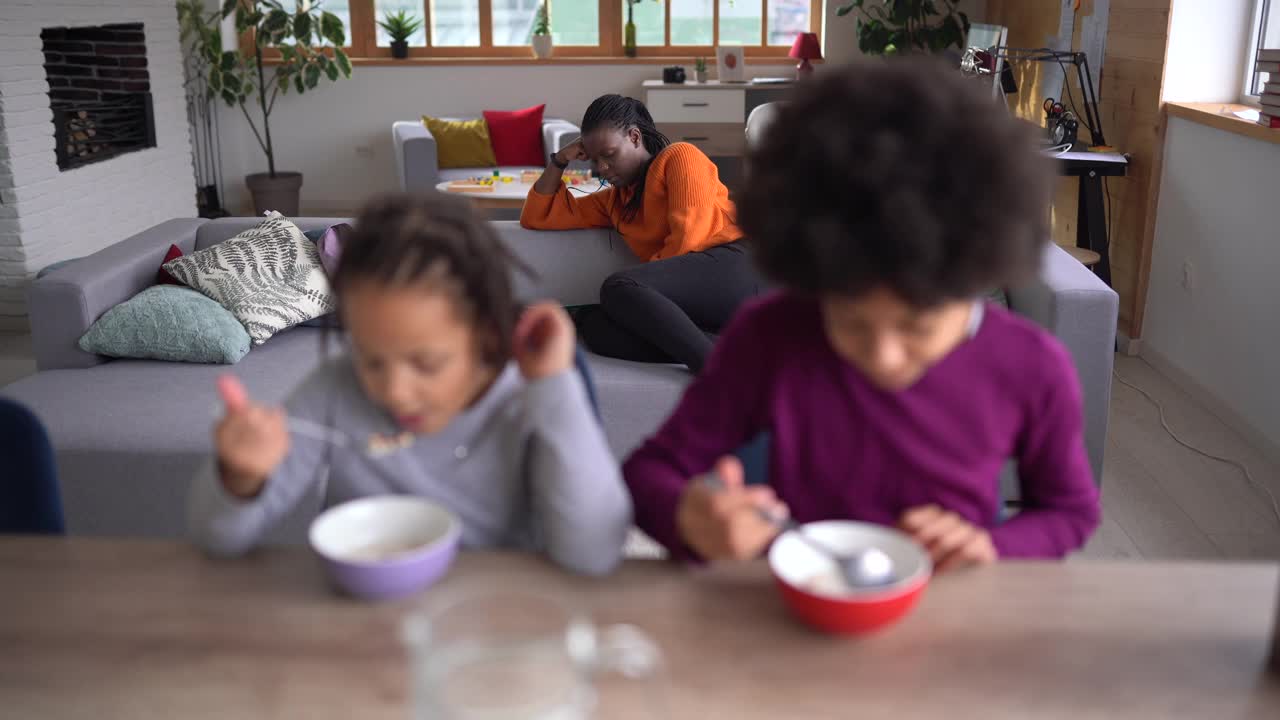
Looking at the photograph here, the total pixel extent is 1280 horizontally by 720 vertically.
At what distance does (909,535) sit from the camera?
937mm

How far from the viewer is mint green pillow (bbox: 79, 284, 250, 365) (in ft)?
8.09

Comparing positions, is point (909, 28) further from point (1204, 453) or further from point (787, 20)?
point (1204, 453)

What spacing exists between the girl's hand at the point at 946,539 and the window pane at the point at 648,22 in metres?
5.74

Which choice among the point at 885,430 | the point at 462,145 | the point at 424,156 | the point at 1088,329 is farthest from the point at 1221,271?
the point at 462,145

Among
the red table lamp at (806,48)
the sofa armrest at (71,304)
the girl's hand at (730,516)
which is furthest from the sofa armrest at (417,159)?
the girl's hand at (730,516)

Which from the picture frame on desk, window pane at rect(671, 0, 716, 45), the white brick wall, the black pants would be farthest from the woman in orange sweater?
window pane at rect(671, 0, 716, 45)

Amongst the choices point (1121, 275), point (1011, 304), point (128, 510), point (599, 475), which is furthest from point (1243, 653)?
point (1121, 275)

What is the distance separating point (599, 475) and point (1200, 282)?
2.86 metres

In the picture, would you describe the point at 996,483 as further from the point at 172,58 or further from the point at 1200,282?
the point at 172,58

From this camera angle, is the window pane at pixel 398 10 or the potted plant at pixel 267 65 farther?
the window pane at pixel 398 10

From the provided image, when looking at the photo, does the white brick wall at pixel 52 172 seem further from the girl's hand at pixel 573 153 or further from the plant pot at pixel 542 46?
the girl's hand at pixel 573 153

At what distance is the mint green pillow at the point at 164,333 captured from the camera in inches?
97.1

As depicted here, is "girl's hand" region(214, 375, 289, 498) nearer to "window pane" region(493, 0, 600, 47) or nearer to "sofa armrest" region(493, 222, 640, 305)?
"sofa armrest" region(493, 222, 640, 305)

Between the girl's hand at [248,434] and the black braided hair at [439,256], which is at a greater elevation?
Answer: the black braided hair at [439,256]
